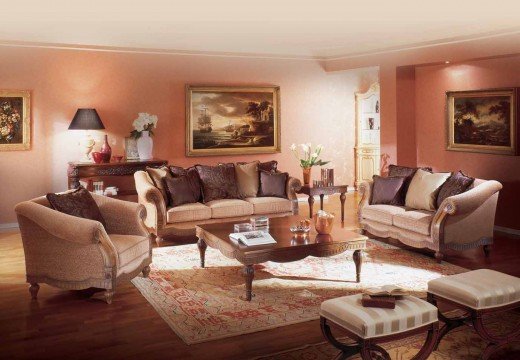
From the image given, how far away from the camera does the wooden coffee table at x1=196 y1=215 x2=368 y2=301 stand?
17.3 ft

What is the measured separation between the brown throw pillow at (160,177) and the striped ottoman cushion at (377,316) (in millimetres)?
4035

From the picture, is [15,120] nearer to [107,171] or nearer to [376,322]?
[107,171]

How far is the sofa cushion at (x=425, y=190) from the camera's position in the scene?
6980 mm

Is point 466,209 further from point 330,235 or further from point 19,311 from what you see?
point 19,311

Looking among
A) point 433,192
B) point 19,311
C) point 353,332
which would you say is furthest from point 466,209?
point 19,311

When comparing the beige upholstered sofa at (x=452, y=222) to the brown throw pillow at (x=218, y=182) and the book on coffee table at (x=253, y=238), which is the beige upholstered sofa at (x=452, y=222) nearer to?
the book on coffee table at (x=253, y=238)

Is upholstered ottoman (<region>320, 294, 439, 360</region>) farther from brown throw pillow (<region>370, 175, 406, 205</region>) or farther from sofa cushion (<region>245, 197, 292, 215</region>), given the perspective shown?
sofa cushion (<region>245, 197, 292, 215</region>)

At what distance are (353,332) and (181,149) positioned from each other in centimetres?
664

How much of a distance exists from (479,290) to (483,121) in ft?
16.1

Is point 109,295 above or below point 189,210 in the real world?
below

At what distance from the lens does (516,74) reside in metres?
7.82

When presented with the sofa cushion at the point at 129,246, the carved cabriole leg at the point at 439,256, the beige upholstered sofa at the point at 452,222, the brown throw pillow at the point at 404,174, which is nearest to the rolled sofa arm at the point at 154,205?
the sofa cushion at the point at 129,246

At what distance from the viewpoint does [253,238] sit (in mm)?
5609

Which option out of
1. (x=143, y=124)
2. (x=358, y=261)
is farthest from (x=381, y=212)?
(x=143, y=124)
